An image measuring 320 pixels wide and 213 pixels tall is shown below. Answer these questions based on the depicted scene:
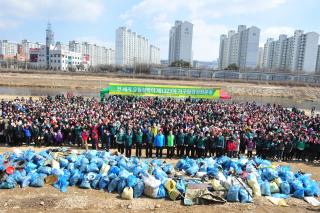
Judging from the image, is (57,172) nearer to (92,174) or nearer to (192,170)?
(92,174)

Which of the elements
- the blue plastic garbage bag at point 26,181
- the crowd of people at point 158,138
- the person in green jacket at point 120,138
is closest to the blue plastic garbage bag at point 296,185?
the crowd of people at point 158,138

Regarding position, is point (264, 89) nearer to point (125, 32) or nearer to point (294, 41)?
point (294, 41)

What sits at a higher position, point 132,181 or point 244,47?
point 244,47

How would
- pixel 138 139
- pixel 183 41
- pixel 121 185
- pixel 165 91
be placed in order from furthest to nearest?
pixel 183 41, pixel 165 91, pixel 138 139, pixel 121 185

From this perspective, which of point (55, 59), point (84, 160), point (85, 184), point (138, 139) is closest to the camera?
point (85, 184)

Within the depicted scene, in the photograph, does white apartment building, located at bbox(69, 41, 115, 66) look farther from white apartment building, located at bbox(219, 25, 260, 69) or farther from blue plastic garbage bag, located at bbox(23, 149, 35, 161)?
blue plastic garbage bag, located at bbox(23, 149, 35, 161)

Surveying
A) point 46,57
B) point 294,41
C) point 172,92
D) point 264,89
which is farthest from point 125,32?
point 172,92

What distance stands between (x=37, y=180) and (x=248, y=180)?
6.35 m

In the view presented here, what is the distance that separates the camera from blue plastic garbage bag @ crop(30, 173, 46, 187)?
8805 mm

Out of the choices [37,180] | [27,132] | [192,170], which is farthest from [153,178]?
[27,132]

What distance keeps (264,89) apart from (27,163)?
57153mm

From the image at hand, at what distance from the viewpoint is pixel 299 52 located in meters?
139

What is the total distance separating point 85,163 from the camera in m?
9.59

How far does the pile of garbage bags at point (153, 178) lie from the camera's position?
28.2 ft
